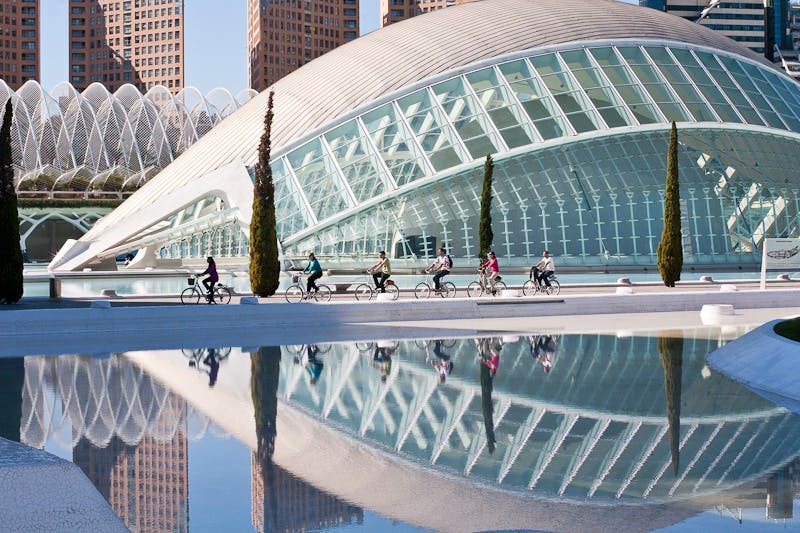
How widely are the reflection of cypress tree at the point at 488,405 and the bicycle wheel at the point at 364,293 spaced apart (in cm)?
1319

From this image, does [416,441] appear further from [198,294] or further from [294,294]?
[294,294]

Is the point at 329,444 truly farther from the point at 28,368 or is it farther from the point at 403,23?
the point at 403,23

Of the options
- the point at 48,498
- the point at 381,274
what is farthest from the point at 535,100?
the point at 48,498

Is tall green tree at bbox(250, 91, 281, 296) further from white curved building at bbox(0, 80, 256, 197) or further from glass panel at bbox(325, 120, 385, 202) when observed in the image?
white curved building at bbox(0, 80, 256, 197)

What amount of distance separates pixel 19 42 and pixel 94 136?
77609 millimetres

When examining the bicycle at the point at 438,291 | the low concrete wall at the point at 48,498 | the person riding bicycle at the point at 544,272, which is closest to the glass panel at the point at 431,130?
the bicycle at the point at 438,291

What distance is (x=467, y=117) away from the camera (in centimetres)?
4175

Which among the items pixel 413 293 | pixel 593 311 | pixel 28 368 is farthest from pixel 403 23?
pixel 28 368

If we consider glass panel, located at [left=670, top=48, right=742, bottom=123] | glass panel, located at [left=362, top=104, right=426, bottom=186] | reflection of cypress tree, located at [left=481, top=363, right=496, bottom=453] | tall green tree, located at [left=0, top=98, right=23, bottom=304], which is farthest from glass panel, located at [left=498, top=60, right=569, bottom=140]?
reflection of cypress tree, located at [left=481, top=363, right=496, bottom=453]

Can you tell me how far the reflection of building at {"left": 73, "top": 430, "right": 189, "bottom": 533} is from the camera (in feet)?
23.3

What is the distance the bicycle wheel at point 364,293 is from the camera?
28.7 meters

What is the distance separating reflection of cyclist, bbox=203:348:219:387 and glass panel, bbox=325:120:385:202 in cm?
2180

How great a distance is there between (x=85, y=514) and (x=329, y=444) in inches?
126

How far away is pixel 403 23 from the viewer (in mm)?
51906
